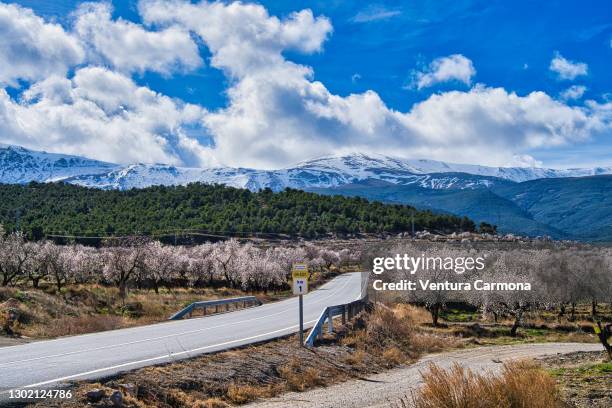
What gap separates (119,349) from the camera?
1792cm

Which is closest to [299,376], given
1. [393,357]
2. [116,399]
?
[116,399]

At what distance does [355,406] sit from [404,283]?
1491 inches

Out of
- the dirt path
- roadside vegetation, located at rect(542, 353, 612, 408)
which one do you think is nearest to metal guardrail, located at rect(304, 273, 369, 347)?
the dirt path

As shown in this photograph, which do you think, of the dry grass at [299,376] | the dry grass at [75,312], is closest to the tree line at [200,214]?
the dry grass at [75,312]

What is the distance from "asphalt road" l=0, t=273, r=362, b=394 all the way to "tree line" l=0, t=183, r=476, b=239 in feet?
325

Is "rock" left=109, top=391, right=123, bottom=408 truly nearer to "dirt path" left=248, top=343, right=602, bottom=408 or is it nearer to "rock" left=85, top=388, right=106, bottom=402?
"rock" left=85, top=388, right=106, bottom=402

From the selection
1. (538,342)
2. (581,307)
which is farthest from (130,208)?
(538,342)

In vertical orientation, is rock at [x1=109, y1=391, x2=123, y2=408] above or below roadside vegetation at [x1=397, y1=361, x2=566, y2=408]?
below

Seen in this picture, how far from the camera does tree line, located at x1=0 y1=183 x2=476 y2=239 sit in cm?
13550

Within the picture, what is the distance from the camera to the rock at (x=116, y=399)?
39.1 ft

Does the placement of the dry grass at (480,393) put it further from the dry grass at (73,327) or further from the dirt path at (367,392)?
the dry grass at (73,327)

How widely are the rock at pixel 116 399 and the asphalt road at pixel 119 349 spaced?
4.89 ft

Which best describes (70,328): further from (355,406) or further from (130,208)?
(130,208)

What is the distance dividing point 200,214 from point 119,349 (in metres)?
137
